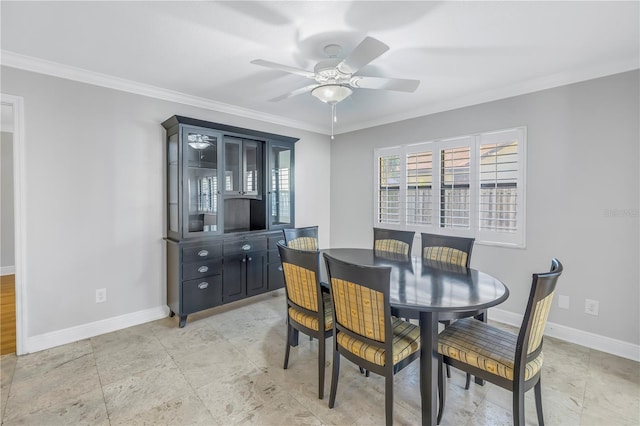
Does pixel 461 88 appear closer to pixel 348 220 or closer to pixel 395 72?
pixel 395 72

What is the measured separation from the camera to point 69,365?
95.7 inches

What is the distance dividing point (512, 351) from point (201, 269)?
2863 mm

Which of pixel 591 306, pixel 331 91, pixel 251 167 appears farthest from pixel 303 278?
pixel 591 306

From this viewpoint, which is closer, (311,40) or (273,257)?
(311,40)

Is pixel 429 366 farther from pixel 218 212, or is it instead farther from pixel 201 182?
pixel 201 182

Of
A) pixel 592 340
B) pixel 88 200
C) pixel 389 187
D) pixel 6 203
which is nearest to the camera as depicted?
pixel 592 340

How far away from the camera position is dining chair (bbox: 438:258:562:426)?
4.99ft

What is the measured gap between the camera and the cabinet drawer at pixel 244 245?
348 cm

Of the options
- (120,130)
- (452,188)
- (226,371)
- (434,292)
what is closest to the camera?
(434,292)

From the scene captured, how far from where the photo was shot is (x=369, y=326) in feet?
5.65

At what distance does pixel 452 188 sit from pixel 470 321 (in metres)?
2.02

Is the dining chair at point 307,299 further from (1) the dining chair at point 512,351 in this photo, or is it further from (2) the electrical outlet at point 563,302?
(2) the electrical outlet at point 563,302

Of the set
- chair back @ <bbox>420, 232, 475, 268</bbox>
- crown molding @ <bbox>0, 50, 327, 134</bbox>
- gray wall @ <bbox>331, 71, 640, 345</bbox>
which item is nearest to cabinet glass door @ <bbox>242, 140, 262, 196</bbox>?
crown molding @ <bbox>0, 50, 327, 134</bbox>

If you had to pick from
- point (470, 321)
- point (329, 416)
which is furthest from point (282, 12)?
point (329, 416)
